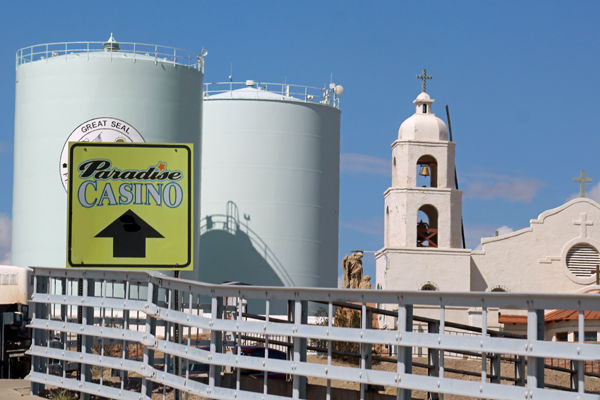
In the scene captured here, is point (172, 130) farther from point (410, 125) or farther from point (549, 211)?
point (549, 211)

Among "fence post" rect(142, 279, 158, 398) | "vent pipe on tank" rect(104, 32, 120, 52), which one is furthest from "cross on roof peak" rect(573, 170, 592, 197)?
"fence post" rect(142, 279, 158, 398)

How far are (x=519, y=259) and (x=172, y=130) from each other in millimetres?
25474

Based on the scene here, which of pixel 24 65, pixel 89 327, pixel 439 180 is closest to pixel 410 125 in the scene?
pixel 439 180

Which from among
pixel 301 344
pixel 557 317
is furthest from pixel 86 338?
pixel 557 317

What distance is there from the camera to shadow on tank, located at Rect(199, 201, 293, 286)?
4538 centimetres

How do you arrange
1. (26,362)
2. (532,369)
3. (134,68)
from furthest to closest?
1. (134,68)
2. (26,362)
3. (532,369)

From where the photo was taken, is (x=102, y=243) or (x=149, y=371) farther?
(x=102, y=243)

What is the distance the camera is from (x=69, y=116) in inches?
1374

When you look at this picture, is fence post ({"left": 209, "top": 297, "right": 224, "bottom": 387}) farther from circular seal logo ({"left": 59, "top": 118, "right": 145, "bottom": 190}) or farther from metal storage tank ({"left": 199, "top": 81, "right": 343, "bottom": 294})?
metal storage tank ({"left": 199, "top": 81, "right": 343, "bottom": 294})

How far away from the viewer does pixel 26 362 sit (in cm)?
2138

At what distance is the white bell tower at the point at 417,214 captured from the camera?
5112cm

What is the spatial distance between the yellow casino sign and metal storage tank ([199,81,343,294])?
28.5 m

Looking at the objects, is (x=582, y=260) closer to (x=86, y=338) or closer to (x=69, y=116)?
(x=69, y=116)

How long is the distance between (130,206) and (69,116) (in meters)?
19.5
